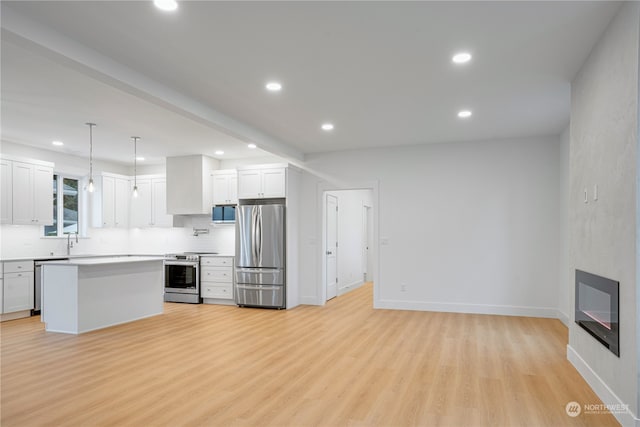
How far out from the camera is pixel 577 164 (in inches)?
152

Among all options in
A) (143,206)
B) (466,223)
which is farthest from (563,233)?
(143,206)

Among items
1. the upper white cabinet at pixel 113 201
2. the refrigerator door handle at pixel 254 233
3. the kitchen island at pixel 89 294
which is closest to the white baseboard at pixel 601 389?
the refrigerator door handle at pixel 254 233

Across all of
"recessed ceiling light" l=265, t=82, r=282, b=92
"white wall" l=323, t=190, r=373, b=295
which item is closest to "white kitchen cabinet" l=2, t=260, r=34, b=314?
"recessed ceiling light" l=265, t=82, r=282, b=92

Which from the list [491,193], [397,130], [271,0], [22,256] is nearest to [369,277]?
[491,193]

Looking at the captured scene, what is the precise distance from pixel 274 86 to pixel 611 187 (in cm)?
307

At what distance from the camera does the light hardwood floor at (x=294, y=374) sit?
295cm

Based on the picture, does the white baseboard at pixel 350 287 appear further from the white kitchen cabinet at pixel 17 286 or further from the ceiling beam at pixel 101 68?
the white kitchen cabinet at pixel 17 286

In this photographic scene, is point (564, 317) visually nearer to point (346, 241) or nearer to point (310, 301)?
point (310, 301)

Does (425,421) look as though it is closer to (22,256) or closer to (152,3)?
(152,3)

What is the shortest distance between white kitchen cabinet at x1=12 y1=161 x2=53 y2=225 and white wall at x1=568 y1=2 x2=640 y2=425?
7.79 metres

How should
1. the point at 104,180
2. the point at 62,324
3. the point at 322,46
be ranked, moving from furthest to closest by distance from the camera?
the point at 104,180 < the point at 62,324 < the point at 322,46

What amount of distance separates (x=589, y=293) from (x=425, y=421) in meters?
1.81

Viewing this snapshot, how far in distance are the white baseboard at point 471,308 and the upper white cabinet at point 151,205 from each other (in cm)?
473

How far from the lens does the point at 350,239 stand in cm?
954
